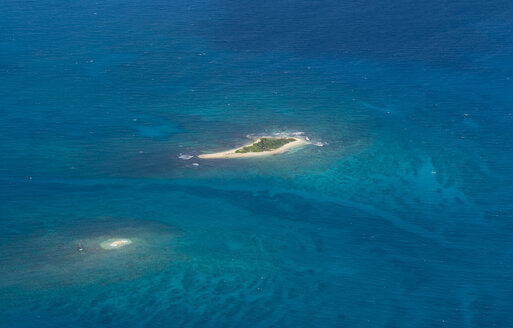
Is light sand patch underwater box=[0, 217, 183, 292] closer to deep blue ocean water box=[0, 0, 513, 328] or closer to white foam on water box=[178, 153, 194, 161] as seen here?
deep blue ocean water box=[0, 0, 513, 328]

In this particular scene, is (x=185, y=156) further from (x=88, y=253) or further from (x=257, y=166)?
(x=88, y=253)

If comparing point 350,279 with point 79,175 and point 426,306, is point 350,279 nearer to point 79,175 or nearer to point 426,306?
point 426,306

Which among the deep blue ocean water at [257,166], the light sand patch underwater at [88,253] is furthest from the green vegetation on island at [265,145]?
the light sand patch underwater at [88,253]

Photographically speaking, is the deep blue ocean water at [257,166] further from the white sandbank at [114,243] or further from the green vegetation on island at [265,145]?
the green vegetation on island at [265,145]

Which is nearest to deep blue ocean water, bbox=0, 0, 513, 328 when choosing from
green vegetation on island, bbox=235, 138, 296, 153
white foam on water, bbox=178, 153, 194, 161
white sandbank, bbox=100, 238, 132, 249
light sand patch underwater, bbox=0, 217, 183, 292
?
light sand patch underwater, bbox=0, 217, 183, 292

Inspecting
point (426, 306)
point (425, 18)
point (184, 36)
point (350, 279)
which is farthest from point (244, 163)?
point (425, 18)
